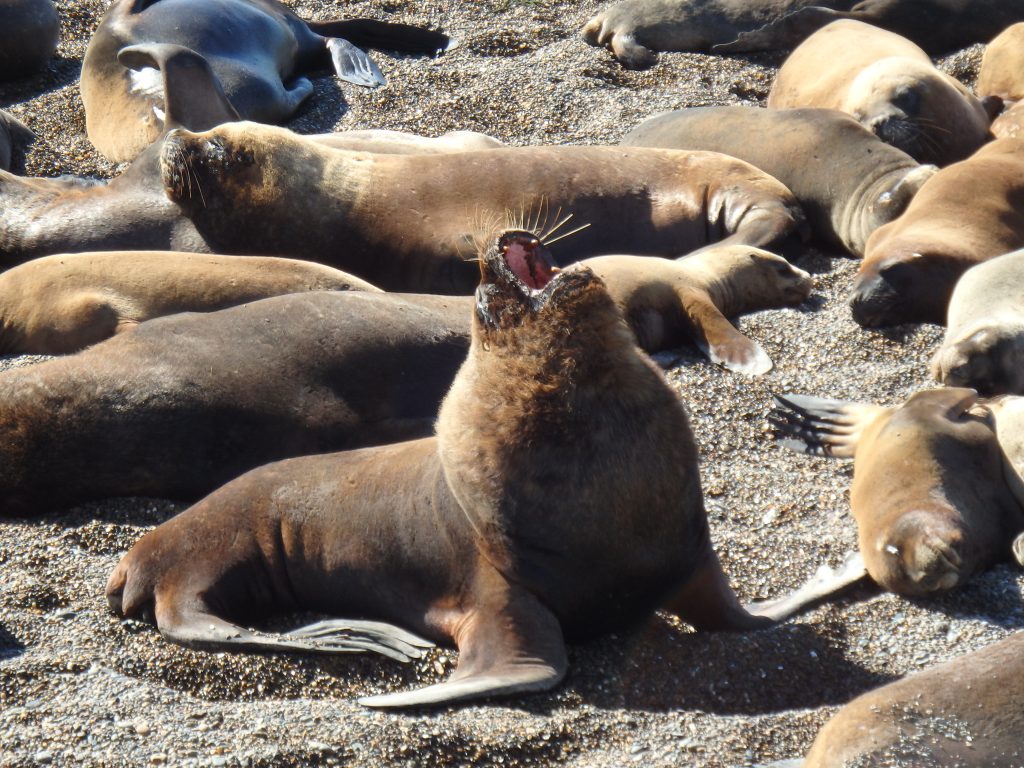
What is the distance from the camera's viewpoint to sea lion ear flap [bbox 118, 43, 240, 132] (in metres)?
7.43

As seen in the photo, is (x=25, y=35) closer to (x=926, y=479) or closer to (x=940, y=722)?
(x=926, y=479)

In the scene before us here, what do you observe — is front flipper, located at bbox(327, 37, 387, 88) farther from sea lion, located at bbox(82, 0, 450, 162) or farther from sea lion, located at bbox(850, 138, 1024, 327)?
sea lion, located at bbox(850, 138, 1024, 327)

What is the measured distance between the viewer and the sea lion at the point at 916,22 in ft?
28.1

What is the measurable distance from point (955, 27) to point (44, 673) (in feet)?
A: 22.5

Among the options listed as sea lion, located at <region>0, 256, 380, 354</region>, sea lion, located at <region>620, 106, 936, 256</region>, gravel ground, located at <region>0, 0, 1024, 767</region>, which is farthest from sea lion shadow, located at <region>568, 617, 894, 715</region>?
sea lion, located at <region>620, 106, 936, 256</region>

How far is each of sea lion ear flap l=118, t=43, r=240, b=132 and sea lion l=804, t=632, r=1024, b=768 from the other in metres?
5.41

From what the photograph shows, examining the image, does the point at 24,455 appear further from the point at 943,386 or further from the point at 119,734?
the point at 943,386

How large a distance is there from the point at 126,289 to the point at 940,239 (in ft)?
10.4

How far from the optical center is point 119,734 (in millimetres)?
3240

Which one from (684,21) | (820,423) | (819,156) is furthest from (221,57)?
(820,423)

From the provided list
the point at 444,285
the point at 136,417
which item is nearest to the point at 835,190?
the point at 444,285

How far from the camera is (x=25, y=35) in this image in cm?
905

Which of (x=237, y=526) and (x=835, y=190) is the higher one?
(x=237, y=526)

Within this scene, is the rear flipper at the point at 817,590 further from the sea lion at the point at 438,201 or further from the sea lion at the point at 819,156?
the sea lion at the point at 819,156
